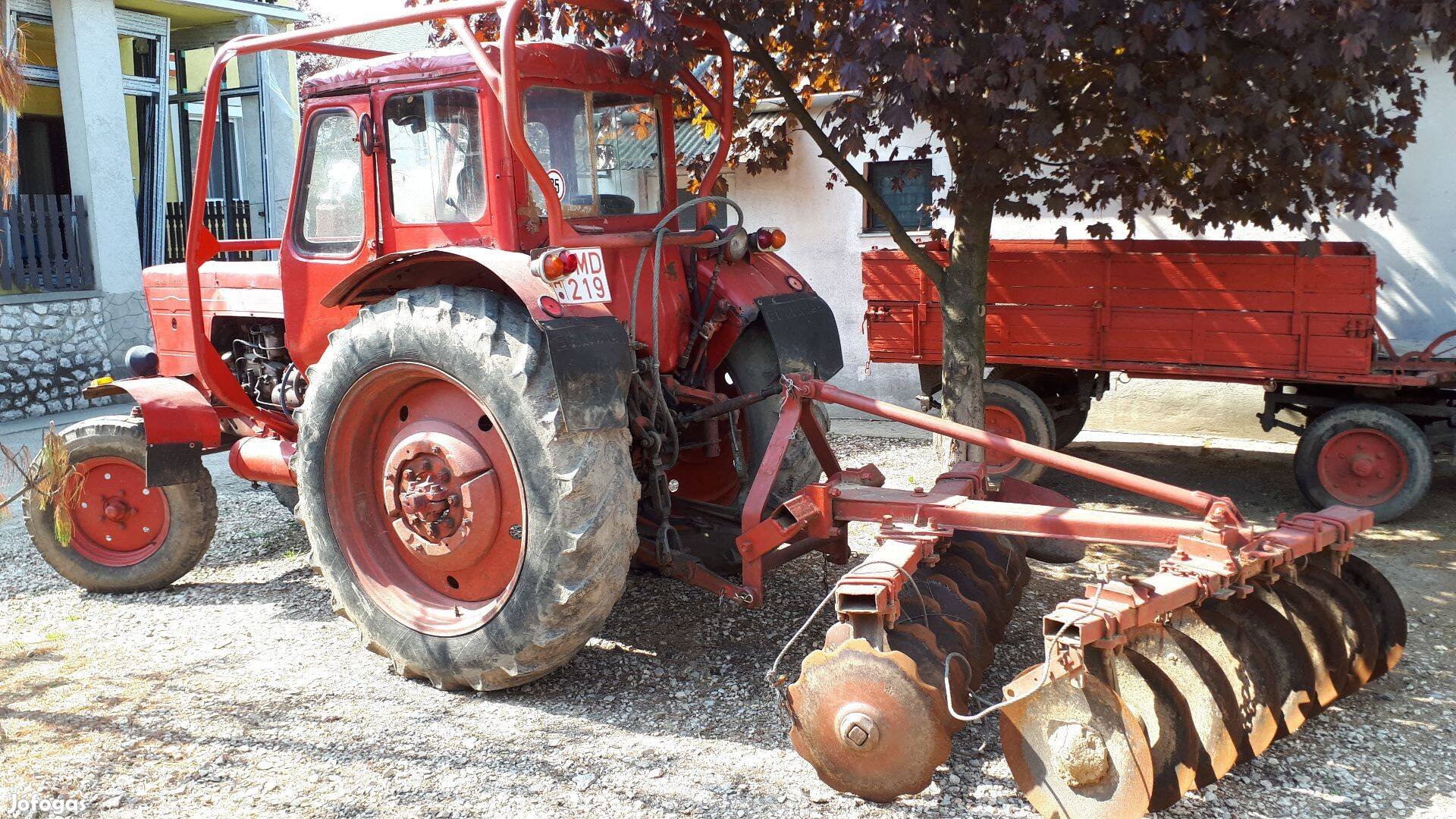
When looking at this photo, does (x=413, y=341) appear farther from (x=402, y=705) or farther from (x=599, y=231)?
(x=402, y=705)

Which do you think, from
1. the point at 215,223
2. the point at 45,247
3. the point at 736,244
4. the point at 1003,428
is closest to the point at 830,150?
the point at 736,244

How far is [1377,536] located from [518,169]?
5.09 metres

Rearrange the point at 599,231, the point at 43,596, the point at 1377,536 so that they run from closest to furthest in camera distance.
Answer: the point at 599,231, the point at 43,596, the point at 1377,536

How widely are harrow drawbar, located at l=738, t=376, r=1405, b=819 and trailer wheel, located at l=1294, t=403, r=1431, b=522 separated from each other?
3047 millimetres

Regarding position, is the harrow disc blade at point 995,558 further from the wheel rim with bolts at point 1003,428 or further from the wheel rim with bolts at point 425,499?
the wheel rim with bolts at point 1003,428

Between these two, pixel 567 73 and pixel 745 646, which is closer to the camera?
pixel 567 73

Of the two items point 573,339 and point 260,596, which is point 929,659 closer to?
point 573,339

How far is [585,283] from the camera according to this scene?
397 centimetres

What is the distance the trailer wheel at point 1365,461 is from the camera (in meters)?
6.68

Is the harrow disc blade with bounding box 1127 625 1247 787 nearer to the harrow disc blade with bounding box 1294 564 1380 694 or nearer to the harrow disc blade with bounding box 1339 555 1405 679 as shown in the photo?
the harrow disc blade with bounding box 1294 564 1380 694

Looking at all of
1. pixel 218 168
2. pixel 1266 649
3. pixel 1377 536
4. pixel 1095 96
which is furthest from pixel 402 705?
pixel 218 168

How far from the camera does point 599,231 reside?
447 centimetres

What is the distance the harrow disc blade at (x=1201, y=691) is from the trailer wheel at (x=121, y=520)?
4.13m

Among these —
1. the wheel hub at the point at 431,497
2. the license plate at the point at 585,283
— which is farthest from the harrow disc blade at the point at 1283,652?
the wheel hub at the point at 431,497
